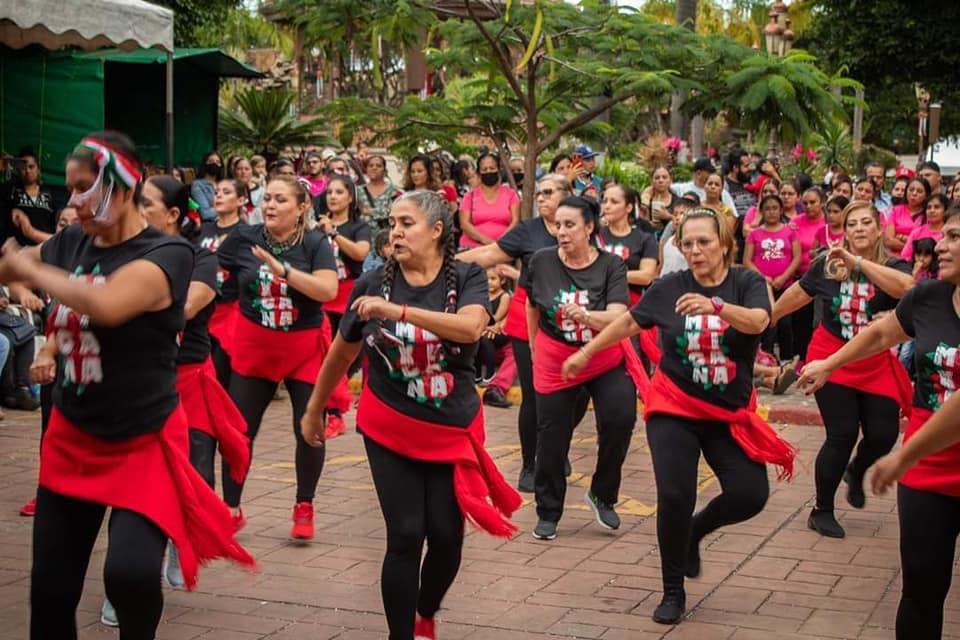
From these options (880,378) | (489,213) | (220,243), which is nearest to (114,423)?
(220,243)

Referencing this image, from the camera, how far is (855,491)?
28.9 feet

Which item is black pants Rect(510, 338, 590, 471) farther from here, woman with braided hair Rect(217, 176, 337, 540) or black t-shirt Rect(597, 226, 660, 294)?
woman with braided hair Rect(217, 176, 337, 540)

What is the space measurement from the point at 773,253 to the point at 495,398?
3450 mm

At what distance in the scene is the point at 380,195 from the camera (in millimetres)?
13703

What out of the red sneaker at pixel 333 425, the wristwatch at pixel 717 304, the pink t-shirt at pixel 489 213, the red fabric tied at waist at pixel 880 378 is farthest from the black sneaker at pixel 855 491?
the pink t-shirt at pixel 489 213

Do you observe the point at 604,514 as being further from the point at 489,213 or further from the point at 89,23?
the point at 89,23

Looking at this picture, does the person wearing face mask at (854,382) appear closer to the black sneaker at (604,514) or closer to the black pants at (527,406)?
the black sneaker at (604,514)

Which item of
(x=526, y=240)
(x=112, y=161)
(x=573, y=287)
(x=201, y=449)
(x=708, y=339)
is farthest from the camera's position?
(x=526, y=240)

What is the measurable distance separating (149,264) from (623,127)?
35.1 ft

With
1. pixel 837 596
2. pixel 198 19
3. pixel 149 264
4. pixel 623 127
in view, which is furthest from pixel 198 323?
pixel 198 19

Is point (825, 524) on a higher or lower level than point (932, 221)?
lower

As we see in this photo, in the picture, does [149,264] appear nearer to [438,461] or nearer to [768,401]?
[438,461]

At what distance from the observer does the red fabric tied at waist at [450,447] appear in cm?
565

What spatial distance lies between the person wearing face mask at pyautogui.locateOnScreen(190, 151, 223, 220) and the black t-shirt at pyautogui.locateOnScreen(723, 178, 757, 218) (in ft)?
18.7
